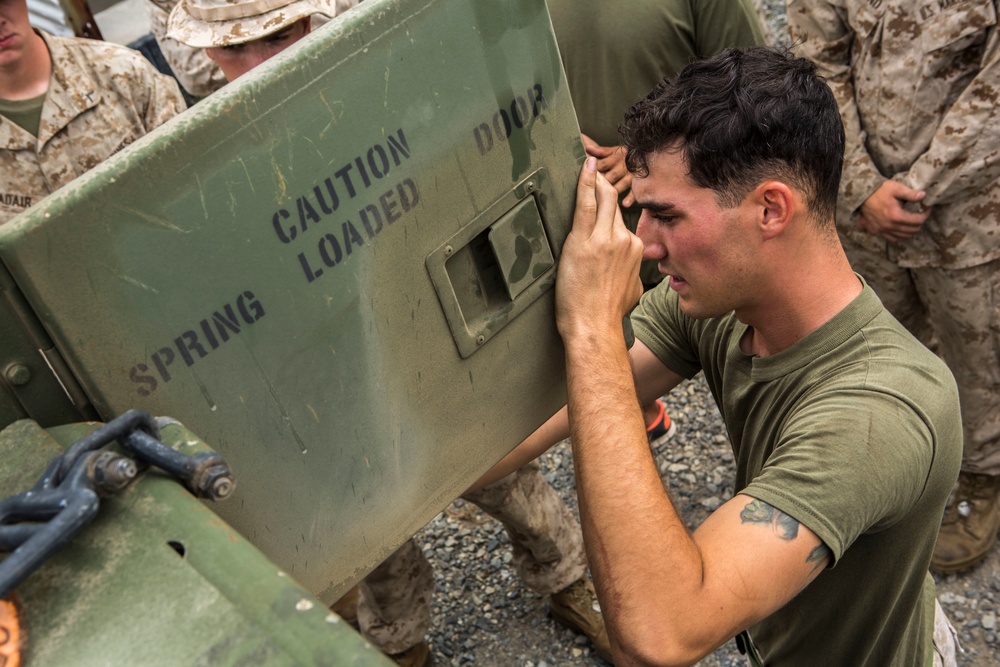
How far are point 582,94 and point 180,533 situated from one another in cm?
275

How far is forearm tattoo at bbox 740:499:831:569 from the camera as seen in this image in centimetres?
168

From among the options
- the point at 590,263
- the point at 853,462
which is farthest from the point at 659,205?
the point at 853,462

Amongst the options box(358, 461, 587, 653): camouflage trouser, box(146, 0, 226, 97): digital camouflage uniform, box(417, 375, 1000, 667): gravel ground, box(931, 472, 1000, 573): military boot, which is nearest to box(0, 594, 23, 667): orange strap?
box(358, 461, 587, 653): camouflage trouser

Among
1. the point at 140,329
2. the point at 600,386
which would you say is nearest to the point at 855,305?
the point at 600,386

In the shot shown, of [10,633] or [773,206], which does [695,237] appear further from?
[10,633]

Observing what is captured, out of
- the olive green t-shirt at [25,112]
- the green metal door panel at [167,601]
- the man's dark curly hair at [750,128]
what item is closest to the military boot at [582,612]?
the man's dark curly hair at [750,128]

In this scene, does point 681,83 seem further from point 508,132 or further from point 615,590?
point 615,590

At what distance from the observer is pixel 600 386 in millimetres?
1747

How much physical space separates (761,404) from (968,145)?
1.58 metres

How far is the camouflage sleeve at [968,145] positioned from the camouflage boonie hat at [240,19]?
2065 mm

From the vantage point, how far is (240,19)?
116 inches

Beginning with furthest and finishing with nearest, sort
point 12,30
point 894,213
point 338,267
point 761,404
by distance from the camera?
point 894,213 < point 12,30 < point 761,404 < point 338,267

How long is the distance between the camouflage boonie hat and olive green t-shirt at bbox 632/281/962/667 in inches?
64.8

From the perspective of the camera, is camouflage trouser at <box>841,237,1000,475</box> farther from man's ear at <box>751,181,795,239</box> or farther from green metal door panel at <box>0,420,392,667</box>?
green metal door panel at <box>0,420,392,667</box>
